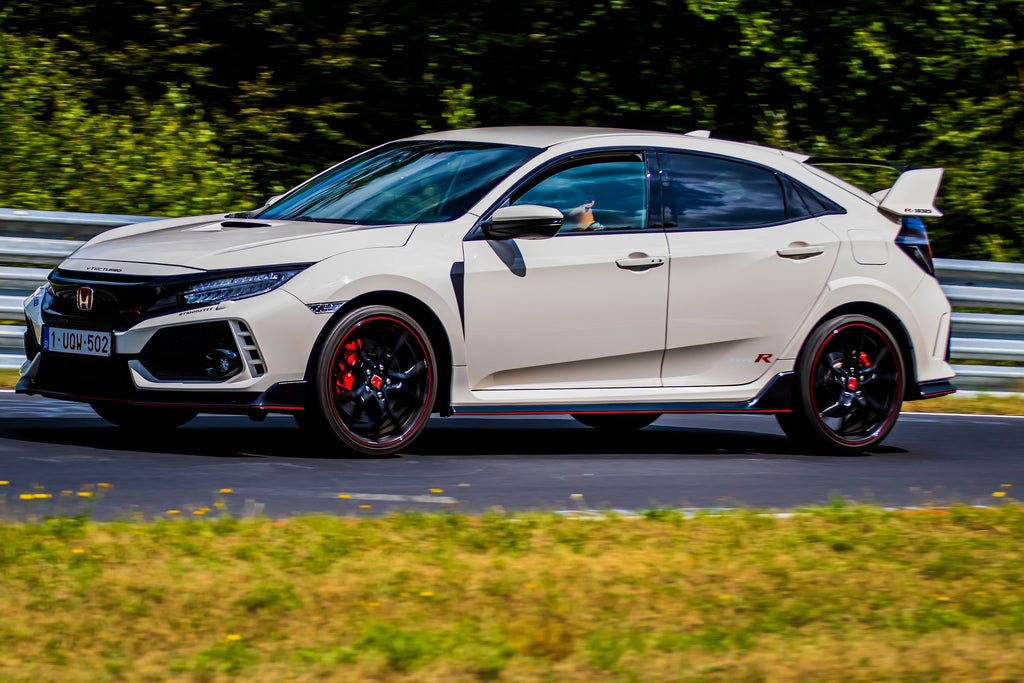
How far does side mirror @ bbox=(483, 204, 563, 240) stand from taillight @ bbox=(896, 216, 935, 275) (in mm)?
2303

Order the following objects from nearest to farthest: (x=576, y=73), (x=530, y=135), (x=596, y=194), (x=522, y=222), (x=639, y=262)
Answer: (x=522, y=222), (x=639, y=262), (x=596, y=194), (x=530, y=135), (x=576, y=73)

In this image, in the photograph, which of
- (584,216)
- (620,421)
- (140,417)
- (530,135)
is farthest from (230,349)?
(620,421)

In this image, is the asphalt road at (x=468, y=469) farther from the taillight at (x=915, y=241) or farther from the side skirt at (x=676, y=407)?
the taillight at (x=915, y=241)

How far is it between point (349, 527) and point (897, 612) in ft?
6.48

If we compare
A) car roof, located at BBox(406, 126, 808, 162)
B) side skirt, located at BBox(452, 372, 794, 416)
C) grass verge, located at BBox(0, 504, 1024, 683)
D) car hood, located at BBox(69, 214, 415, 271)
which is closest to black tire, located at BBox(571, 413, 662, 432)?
side skirt, located at BBox(452, 372, 794, 416)

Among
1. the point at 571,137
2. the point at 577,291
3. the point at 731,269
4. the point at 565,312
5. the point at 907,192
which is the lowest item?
the point at 565,312

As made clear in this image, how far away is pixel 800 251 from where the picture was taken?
886 centimetres

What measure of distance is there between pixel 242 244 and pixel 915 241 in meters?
3.93

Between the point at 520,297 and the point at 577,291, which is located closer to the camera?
the point at 520,297

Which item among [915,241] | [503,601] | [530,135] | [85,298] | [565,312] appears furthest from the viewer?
[915,241]

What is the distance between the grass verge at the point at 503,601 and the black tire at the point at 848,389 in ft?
8.72

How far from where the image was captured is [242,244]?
7633 mm

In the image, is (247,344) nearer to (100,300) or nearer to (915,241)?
(100,300)

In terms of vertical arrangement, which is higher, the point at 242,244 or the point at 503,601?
the point at 242,244
